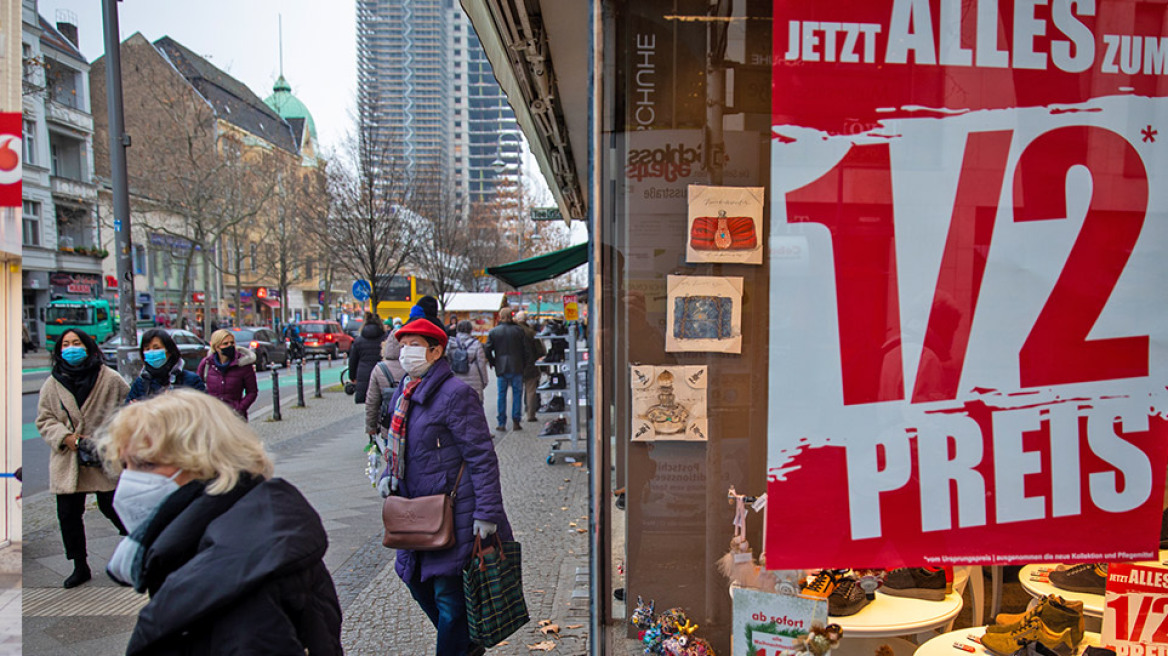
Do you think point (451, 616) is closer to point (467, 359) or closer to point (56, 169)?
point (467, 359)

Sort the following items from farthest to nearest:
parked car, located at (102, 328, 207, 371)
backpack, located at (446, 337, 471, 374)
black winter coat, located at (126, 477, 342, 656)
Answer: parked car, located at (102, 328, 207, 371)
backpack, located at (446, 337, 471, 374)
black winter coat, located at (126, 477, 342, 656)

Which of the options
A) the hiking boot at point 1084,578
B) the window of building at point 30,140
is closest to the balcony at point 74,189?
the window of building at point 30,140

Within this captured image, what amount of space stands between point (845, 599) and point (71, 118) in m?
19.7

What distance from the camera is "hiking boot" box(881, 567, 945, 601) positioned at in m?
2.72

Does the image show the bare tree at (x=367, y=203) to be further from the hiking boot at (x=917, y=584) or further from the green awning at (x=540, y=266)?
the hiking boot at (x=917, y=584)

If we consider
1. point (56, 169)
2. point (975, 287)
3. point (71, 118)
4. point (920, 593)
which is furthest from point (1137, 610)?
point (56, 169)

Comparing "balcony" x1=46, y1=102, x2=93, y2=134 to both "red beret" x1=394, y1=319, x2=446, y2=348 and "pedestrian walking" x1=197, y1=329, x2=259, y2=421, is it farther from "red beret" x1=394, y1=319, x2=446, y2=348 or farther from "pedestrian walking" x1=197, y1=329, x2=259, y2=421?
"red beret" x1=394, y1=319, x2=446, y2=348

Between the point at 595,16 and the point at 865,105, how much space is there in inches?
41.9

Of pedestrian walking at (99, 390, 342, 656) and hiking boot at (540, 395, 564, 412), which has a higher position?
pedestrian walking at (99, 390, 342, 656)

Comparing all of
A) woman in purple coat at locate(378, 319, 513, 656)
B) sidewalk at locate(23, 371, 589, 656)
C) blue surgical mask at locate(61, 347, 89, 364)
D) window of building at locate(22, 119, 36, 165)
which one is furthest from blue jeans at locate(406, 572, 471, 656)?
window of building at locate(22, 119, 36, 165)

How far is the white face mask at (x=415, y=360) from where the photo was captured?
3307mm

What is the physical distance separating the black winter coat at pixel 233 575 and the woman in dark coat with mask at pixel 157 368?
4.58m

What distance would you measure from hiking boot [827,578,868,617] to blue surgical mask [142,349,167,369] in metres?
5.65

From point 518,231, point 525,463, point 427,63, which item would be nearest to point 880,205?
point 525,463
